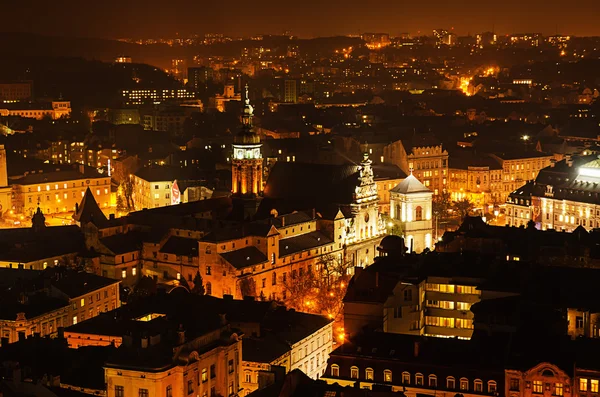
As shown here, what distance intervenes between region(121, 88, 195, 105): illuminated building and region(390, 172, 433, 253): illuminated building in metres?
107

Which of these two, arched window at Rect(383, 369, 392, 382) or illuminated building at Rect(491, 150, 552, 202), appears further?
illuminated building at Rect(491, 150, 552, 202)

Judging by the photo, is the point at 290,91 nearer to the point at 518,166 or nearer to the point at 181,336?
the point at 518,166

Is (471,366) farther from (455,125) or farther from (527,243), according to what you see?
(455,125)

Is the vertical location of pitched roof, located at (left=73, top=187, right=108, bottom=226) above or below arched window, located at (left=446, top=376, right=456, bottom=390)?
above

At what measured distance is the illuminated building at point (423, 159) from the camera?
9894 centimetres

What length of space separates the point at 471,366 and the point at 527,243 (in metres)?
21.7

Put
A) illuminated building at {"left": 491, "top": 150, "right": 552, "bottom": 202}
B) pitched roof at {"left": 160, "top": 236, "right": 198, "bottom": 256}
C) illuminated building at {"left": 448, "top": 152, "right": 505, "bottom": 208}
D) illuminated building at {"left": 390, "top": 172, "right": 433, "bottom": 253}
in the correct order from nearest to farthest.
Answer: pitched roof at {"left": 160, "top": 236, "right": 198, "bottom": 256}
illuminated building at {"left": 390, "top": 172, "right": 433, "bottom": 253}
illuminated building at {"left": 448, "top": 152, "right": 505, "bottom": 208}
illuminated building at {"left": 491, "top": 150, "right": 552, "bottom": 202}

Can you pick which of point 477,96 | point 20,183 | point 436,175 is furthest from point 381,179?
point 477,96

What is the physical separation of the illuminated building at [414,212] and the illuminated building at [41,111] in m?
80.6

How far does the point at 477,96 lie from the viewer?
185 meters

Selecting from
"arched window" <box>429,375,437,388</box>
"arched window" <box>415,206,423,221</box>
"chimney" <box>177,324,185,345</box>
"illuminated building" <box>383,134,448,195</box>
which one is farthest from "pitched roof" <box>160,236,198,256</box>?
"illuminated building" <box>383,134,448,195</box>

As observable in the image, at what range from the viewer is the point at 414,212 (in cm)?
7462

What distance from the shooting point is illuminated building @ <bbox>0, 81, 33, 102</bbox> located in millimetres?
177875

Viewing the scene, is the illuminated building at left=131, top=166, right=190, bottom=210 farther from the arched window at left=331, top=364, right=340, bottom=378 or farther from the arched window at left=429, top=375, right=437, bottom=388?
the arched window at left=429, top=375, right=437, bottom=388
